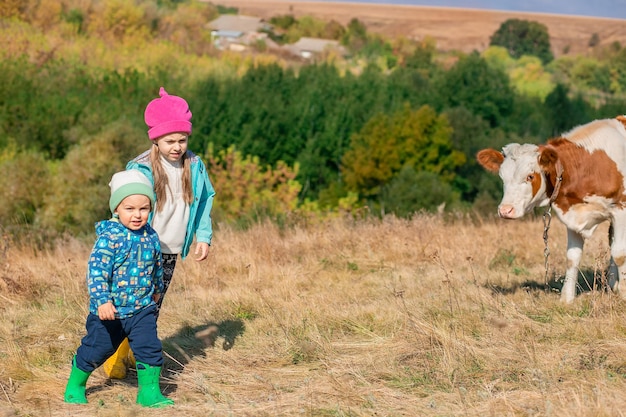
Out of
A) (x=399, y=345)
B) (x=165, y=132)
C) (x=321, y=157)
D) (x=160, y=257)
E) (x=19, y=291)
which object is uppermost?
(x=165, y=132)

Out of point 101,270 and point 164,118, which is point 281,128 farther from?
point 101,270

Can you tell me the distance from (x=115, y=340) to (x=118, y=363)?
1.80 ft

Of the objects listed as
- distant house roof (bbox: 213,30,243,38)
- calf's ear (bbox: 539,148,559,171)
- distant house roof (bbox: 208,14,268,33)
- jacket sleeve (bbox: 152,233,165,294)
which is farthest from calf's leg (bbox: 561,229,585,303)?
distant house roof (bbox: 208,14,268,33)

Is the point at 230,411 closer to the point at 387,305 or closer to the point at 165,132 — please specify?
the point at 165,132

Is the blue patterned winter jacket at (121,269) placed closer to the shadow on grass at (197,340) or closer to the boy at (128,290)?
the boy at (128,290)

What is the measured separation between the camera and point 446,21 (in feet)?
454

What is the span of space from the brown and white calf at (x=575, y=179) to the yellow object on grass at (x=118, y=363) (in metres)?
3.08

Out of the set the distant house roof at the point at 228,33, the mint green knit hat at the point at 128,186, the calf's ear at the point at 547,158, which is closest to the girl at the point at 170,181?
the mint green knit hat at the point at 128,186

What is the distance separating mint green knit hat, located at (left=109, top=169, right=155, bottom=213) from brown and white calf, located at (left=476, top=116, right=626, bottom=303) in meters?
2.93

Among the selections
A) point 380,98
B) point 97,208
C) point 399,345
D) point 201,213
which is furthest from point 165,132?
point 380,98

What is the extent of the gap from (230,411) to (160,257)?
3.49 ft

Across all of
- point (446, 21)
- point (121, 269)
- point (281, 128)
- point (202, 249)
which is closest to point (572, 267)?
point (202, 249)

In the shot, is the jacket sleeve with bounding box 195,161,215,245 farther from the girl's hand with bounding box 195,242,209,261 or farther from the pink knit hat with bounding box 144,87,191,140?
the pink knit hat with bounding box 144,87,191,140

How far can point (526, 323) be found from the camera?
588cm
